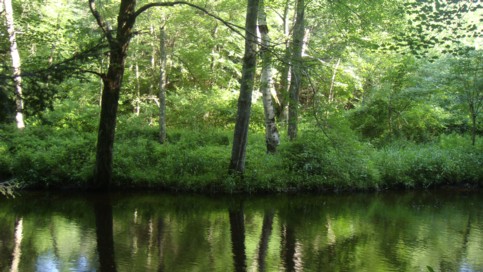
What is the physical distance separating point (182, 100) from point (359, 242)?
11.9 metres

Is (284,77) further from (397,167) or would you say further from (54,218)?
(54,218)

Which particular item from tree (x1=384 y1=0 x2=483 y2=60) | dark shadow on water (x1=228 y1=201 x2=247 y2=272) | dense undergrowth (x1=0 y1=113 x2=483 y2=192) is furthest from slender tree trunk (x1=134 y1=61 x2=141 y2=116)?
tree (x1=384 y1=0 x2=483 y2=60)

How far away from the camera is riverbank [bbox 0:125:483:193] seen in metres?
12.6

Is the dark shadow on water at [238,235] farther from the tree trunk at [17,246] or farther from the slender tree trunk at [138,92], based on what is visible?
the slender tree trunk at [138,92]

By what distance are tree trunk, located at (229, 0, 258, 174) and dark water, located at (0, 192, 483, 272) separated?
119cm

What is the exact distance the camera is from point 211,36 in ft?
64.0

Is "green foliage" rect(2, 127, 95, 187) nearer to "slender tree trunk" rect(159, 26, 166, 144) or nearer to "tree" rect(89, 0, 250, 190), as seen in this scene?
"tree" rect(89, 0, 250, 190)

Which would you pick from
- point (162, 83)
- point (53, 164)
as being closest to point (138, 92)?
→ point (162, 83)

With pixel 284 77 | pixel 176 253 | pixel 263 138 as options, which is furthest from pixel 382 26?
pixel 176 253

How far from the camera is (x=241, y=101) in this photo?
39.9 ft

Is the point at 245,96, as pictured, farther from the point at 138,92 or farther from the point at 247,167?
the point at 138,92

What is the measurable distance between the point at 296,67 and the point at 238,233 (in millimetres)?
3752

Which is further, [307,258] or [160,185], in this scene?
[160,185]

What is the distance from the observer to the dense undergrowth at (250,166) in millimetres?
12602
